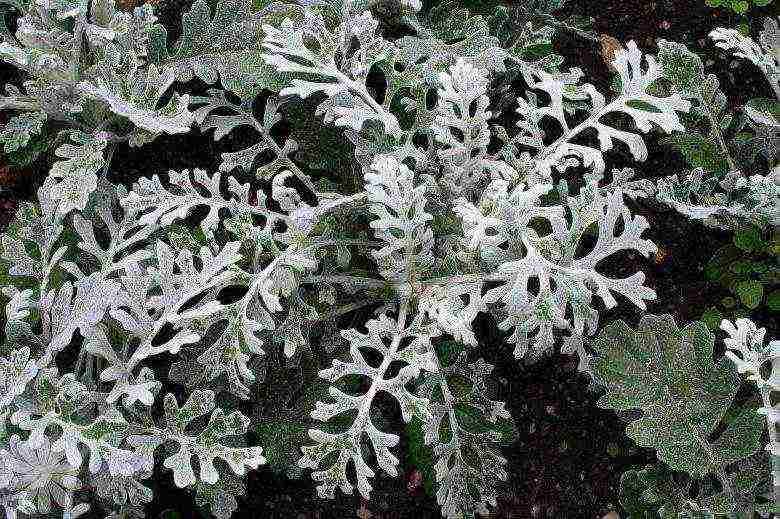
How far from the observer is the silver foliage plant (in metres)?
1.74

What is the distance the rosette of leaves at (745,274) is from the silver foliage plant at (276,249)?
13.2 inches

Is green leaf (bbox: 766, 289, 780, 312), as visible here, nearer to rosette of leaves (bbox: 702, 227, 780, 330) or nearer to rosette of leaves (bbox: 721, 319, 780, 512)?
rosette of leaves (bbox: 702, 227, 780, 330)

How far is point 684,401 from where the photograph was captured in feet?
6.32

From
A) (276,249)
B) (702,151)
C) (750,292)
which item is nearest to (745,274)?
(750,292)

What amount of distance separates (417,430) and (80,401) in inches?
29.5

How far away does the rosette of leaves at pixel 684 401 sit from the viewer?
1896 mm

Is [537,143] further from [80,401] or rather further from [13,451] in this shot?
[13,451]

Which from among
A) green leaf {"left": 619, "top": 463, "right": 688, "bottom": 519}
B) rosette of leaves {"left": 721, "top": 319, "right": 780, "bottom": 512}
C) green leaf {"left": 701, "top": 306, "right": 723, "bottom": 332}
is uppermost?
rosette of leaves {"left": 721, "top": 319, "right": 780, "bottom": 512}

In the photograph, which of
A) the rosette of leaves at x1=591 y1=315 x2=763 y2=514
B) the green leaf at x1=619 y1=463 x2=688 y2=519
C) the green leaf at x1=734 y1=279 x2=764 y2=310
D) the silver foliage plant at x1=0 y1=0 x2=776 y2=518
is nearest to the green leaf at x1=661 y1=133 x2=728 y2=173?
the silver foliage plant at x1=0 y1=0 x2=776 y2=518

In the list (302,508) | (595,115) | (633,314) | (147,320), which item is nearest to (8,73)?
(147,320)

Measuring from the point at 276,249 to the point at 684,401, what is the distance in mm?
924

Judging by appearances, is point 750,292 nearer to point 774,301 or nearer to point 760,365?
point 774,301

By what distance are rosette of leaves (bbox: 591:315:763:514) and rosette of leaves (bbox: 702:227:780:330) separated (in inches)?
11.7

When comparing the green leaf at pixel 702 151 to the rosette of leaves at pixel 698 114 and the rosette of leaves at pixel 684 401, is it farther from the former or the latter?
the rosette of leaves at pixel 684 401
